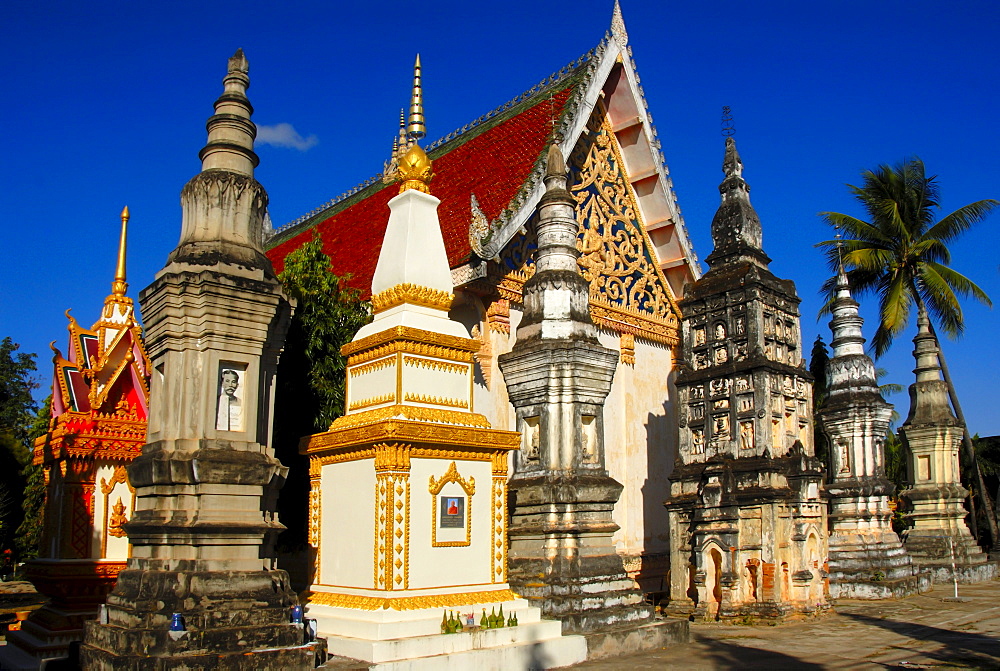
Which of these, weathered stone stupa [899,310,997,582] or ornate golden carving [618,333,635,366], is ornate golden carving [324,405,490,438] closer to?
ornate golden carving [618,333,635,366]

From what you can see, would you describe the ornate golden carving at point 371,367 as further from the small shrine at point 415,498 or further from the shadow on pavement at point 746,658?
the shadow on pavement at point 746,658

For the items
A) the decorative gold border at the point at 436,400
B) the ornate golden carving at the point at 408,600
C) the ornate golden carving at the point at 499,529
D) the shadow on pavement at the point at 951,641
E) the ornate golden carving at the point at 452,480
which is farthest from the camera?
the shadow on pavement at the point at 951,641

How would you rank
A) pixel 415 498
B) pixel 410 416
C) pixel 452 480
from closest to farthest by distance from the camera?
pixel 415 498, pixel 410 416, pixel 452 480

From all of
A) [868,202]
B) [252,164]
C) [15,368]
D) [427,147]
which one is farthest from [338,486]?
[15,368]

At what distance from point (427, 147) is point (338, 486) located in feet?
47.1

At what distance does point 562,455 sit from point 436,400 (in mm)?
2286

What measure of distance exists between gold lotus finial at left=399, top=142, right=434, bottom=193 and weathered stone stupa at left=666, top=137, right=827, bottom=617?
258 inches

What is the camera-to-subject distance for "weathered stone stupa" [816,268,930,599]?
650 inches

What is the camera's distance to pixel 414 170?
890 cm

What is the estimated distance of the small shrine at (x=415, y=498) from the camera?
7.24m

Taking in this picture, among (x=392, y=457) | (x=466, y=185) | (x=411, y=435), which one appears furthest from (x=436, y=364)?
(x=466, y=185)

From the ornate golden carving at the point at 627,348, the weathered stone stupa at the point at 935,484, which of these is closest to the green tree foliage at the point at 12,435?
the ornate golden carving at the point at 627,348

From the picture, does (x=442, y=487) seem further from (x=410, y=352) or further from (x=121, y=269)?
(x=121, y=269)

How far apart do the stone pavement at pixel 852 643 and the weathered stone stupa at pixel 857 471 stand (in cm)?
215
